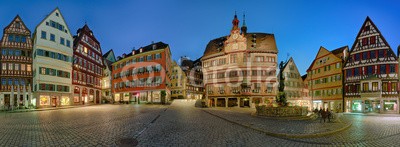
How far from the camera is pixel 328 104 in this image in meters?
48.0

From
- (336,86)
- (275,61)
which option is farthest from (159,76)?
(336,86)

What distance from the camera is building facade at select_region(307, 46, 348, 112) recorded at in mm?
44406

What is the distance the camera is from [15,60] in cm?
4091

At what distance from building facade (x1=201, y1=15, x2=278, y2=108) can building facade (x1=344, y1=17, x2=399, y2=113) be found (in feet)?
43.9

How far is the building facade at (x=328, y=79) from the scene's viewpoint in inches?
1748

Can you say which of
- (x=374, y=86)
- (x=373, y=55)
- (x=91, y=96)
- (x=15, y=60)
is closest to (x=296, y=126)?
(x=374, y=86)

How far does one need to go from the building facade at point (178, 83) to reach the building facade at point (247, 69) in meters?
29.0

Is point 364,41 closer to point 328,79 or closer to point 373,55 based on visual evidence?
point 373,55

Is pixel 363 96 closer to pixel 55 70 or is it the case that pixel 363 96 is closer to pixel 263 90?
pixel 263 90

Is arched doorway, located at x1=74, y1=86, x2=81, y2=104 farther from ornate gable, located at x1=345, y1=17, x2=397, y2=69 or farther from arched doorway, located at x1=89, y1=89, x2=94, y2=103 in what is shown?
Answer: ornate gable, located at x1=345, y1=17, x2=397, y2=69

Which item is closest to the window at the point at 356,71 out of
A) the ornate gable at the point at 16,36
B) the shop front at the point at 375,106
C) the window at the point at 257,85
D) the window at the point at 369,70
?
the window at the point at 369,70

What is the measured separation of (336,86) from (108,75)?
60618 mm

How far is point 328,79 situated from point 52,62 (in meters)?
54.7

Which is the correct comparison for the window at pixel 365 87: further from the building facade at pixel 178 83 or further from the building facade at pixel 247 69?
the building facade at pixel 178 83
